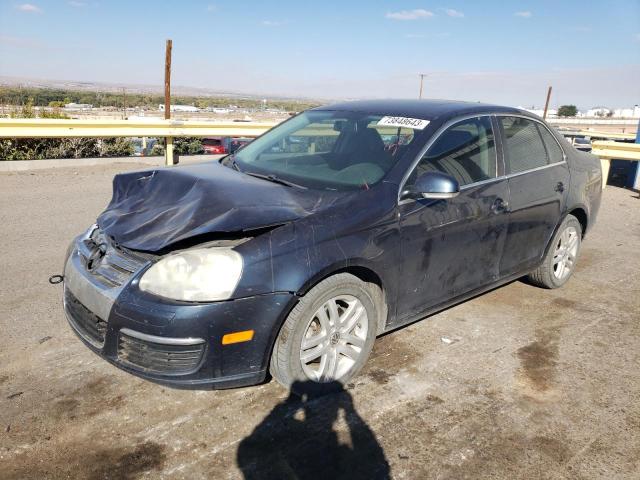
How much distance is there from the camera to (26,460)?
2.46m

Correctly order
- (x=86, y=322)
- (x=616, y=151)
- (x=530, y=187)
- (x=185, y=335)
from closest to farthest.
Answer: (x=185, y=335) < (x=86, y=322) < (x=530, y=187) < (x=616, y=151)

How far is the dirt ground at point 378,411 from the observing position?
2.51m

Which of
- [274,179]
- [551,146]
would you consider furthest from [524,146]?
[274,179]

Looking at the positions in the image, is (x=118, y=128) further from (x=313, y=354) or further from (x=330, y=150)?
(x=313, y=354)

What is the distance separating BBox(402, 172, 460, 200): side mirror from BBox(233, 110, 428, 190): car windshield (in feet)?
0.75

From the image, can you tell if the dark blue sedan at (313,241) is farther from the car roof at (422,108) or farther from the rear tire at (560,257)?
the rear tire at (560,257)

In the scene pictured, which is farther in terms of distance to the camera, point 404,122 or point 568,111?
point 568,111

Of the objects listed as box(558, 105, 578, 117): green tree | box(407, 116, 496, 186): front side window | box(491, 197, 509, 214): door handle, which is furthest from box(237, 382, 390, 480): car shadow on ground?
box(558, 105, 578, 117): green tree

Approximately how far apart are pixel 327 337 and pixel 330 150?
5.18 feet

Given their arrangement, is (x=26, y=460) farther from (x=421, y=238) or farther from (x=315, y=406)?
(x=421, y=238)

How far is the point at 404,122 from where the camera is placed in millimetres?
3824

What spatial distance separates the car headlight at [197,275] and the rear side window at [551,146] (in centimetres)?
318

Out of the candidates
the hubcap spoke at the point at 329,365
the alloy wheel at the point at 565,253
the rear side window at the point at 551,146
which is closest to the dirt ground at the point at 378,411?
the hubcap spoke at the point at 329,365

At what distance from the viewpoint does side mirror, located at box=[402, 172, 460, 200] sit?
10.5ft
